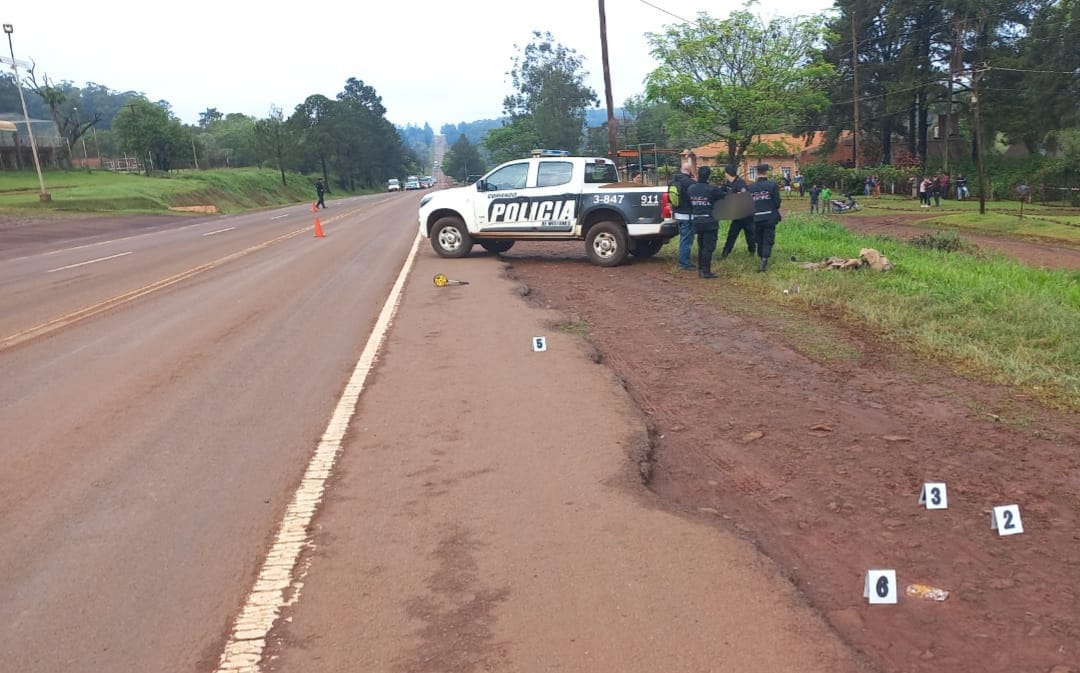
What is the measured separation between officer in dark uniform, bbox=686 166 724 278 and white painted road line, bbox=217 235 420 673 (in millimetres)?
7811

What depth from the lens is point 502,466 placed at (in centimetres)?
501

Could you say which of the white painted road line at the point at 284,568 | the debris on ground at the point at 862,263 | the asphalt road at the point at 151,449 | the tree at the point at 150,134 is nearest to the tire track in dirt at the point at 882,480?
the white painted road line at the point at 284,568

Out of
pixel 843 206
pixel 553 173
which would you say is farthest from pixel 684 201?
pixel 843 206

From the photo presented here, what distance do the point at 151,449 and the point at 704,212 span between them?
9203mm

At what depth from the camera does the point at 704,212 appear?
12750mm

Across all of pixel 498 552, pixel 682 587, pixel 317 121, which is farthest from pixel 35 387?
pixel 317 121

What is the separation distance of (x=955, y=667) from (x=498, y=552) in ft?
6.25

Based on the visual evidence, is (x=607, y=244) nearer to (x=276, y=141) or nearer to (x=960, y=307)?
(x=960, y=307)

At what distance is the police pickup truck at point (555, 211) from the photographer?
14.5 metres

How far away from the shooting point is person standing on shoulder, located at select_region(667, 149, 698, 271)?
13.0 m

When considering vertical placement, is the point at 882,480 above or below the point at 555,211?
below

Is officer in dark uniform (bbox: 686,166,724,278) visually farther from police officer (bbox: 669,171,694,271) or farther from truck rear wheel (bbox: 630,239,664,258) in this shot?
truck rear wheel (bbox: 630,239,664,258)

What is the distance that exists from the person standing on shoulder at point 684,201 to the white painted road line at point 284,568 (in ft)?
26.3

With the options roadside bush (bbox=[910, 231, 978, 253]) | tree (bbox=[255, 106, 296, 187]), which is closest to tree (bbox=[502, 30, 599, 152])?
tree (bbox=[255, 106, 296, 187])
